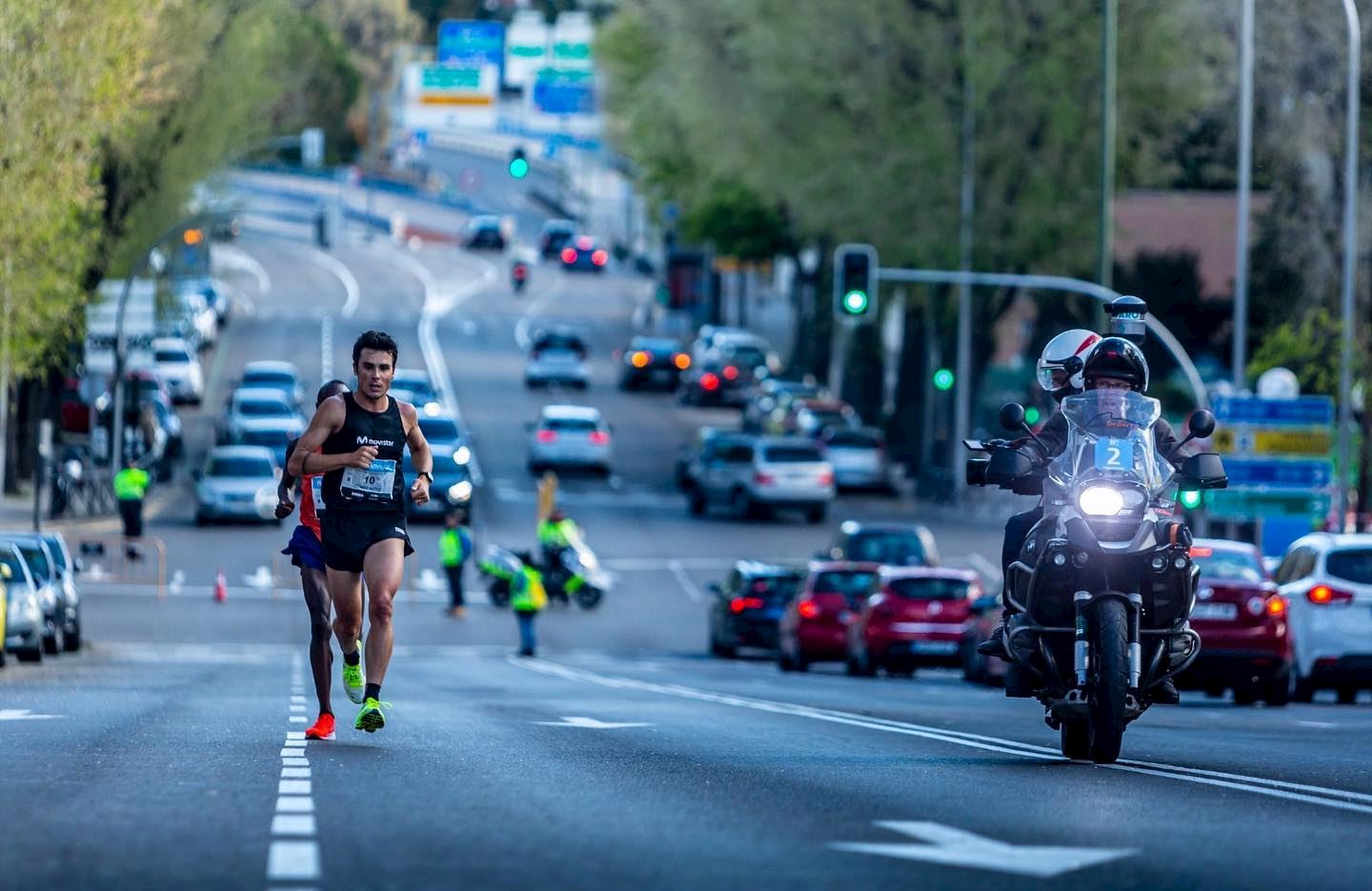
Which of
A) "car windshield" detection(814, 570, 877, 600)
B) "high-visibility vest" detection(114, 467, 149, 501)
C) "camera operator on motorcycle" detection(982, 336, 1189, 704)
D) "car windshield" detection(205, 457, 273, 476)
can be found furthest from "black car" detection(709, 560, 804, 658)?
"camera operator on motorcycle" detection(982, 336, 1189, 704)

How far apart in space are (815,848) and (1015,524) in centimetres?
452

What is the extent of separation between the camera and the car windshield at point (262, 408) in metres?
64.9

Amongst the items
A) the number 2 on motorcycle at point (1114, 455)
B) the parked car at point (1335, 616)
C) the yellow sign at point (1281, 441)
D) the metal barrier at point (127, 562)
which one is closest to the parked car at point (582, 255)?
the metal barrier at point (127, 562)

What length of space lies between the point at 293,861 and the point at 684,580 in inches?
1632

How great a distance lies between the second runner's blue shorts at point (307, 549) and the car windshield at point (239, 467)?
40.1m

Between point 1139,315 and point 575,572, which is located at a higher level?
point 1139,315

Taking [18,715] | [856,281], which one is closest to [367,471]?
[18,715]

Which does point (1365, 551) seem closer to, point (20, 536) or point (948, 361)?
point (20, 536)

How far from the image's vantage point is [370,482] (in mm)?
14758

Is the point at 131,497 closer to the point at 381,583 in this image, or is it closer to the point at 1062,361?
the point at 381,583

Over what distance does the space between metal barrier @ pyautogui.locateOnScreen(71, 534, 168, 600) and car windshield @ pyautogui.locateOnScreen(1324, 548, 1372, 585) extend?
24.1m

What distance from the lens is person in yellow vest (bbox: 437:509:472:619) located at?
1694 inches

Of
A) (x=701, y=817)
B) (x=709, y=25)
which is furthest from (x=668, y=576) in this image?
(x=701, y=817)

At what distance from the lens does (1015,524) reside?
46.7ft
